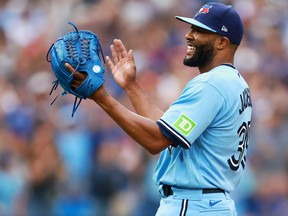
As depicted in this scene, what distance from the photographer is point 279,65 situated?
11.2 meters

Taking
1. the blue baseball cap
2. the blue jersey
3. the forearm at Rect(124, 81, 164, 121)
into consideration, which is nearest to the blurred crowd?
the forearm at Rect(124, 81, 164, 121)

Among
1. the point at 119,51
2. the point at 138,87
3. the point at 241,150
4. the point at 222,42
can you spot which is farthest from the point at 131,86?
the point at 241,150

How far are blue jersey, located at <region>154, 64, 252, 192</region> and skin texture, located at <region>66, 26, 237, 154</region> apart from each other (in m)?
0.08

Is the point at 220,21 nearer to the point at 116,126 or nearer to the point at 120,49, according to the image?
the point at 120,49

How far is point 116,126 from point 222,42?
5130mm

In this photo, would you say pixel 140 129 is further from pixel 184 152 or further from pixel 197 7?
pixel 197 7

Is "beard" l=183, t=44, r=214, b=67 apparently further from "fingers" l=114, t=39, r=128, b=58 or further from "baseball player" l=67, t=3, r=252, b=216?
"fingers" l=114, t=39, r=128, b=58

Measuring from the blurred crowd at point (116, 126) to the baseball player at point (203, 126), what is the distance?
4.10 m

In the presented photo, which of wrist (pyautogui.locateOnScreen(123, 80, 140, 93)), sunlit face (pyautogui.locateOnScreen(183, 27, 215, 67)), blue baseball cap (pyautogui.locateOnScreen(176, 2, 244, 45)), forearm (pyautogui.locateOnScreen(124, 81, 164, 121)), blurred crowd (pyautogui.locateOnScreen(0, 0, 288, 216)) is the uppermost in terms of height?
blue baseball cap (pyautogui.locateOnScreen(176, 2, 244, 45))

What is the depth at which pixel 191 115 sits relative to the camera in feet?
17.4

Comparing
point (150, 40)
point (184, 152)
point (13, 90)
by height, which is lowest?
point (13, 90)

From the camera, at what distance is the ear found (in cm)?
564

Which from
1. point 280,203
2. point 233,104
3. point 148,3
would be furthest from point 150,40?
point 233,104

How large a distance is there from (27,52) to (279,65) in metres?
3.87
